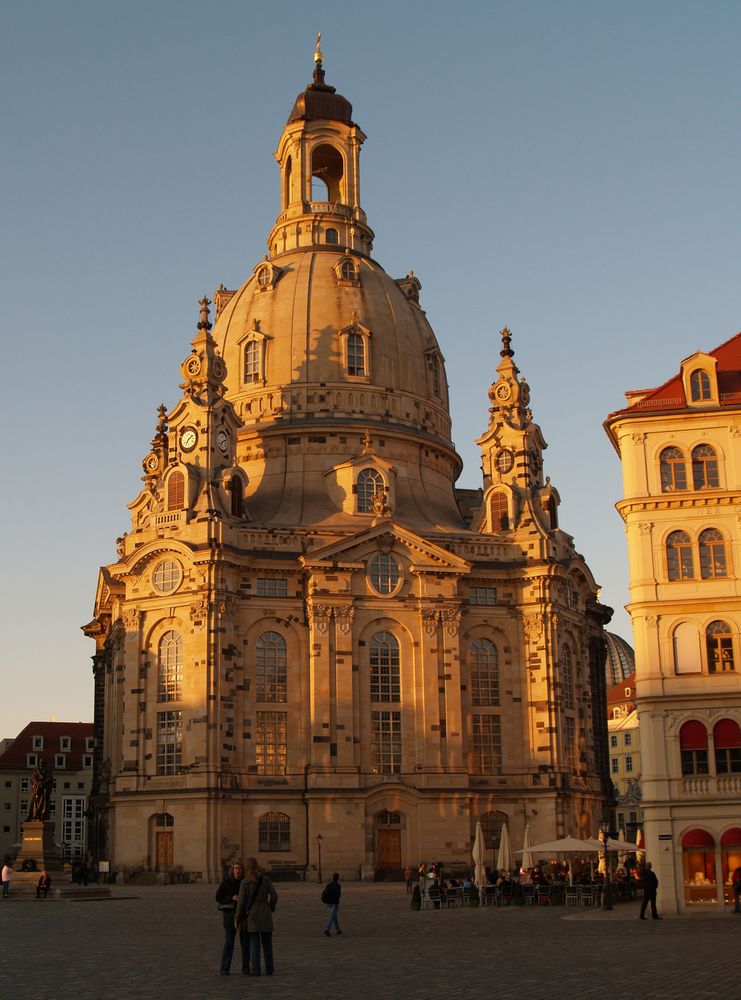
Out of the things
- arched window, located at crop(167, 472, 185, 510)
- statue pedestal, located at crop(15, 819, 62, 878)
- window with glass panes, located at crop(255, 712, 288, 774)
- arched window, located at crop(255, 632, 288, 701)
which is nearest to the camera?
statue pedestal, located at crop(15, 819, 62, 878)

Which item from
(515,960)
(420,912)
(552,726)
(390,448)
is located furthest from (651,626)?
(390,448)

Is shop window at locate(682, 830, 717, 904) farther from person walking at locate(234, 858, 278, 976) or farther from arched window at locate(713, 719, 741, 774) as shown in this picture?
person walking at locate(234, 858, 278, 976)

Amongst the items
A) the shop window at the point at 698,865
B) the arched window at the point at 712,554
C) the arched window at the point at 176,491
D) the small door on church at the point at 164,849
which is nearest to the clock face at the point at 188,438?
the arched window at the point at 176,491

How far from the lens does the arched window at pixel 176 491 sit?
3169 inches

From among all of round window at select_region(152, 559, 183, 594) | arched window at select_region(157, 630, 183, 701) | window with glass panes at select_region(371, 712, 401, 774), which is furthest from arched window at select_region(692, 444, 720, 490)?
arched window at select_region(157, 630, 183, 701)

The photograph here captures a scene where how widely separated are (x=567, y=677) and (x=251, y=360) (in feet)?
91.5

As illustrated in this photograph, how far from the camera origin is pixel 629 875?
2163 inches

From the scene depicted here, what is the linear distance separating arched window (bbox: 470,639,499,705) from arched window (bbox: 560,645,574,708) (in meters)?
4.08

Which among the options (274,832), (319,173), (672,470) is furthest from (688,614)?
(319,173)

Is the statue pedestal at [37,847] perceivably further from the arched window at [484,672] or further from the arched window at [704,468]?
the arched window at [704,468]

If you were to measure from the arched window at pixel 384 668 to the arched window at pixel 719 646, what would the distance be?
36.7 metres

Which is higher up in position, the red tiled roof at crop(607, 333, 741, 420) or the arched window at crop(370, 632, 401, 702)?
the red tiled roof at crop(607, 333, 741, 420)

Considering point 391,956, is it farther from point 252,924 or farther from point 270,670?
point 270,670

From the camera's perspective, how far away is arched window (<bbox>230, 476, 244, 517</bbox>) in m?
81.4
